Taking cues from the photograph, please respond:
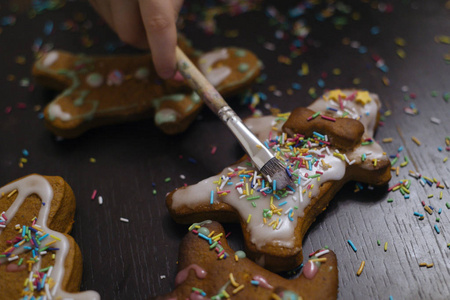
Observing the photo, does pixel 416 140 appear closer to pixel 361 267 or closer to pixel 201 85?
pixel 361 267

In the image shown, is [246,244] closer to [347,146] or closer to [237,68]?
[347,146]

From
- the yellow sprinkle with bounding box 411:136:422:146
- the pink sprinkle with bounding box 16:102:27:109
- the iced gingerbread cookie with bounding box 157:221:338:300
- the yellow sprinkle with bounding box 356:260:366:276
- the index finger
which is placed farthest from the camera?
the pink sprinkle with bounding box 16:102:27:109

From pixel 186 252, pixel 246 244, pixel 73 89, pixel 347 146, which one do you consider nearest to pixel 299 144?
pixel 347 146

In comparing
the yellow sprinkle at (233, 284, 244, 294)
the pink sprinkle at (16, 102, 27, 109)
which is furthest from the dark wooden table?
the yellow sprinkle at (233, 284, 244, 294)

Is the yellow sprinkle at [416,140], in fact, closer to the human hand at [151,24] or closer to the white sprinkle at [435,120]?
the white sprinkle at [435,120]

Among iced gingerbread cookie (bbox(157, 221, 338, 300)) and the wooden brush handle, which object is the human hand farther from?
iced gingerbread cookie (bbox(157, 221, 338, 300))

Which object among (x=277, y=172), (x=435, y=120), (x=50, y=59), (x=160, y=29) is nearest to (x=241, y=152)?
(x=277, y=172)
